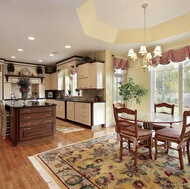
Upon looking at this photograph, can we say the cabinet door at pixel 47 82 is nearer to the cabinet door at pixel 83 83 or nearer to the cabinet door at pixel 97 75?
the cabinet door at pixel 83 83

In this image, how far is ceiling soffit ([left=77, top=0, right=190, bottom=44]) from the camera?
10.7ft

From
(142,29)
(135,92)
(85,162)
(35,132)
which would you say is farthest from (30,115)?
(142,29)

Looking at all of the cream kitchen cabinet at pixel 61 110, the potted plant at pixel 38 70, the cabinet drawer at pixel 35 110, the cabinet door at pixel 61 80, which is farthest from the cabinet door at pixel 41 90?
the cabinet drawer at pixel 35 110

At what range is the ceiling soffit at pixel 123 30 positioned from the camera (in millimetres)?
3253

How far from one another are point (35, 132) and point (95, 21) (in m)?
3.06

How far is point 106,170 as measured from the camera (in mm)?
2230

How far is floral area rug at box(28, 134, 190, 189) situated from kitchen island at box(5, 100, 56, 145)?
74 cm

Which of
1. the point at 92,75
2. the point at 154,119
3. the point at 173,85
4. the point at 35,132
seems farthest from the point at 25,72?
the point at 154,119

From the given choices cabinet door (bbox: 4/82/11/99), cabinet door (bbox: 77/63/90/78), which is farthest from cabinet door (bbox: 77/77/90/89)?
cabinet door (bbox: 4/82/11/99)

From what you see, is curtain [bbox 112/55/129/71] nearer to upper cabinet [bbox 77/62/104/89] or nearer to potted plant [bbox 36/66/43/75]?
upper cabinet [bbox 77/62/104/89]

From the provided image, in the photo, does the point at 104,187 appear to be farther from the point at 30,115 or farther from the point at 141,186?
the point at 30,115

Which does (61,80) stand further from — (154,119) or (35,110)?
(154,119)

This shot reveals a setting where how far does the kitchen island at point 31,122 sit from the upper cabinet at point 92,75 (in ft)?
5.81

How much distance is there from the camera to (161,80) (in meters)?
4.69
